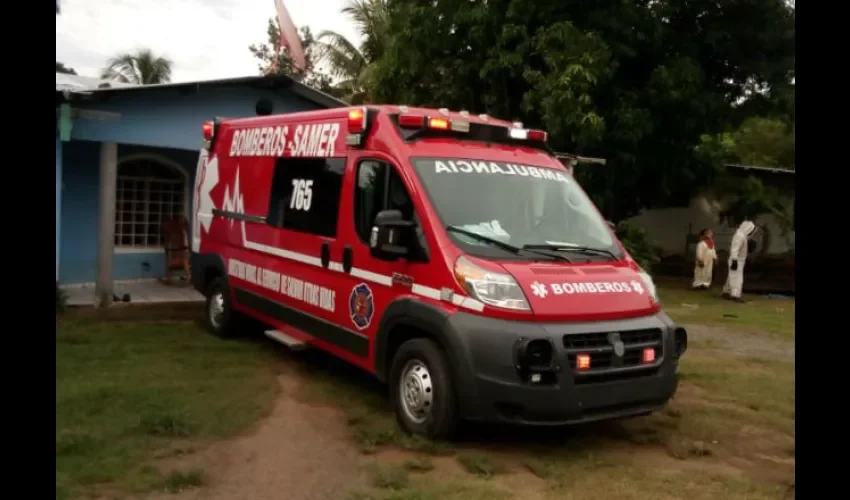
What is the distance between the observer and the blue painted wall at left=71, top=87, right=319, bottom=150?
34.3 ft

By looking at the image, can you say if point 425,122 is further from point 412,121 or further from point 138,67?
point 138,67

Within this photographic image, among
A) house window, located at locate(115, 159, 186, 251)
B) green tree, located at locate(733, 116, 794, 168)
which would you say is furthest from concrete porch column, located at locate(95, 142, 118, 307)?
green tree, located at locate(733, 116, 794, 168)

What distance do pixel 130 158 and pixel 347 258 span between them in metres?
8.10

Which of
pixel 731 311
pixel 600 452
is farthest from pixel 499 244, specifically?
pixel 731 311

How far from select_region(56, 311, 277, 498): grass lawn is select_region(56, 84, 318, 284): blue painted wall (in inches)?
136

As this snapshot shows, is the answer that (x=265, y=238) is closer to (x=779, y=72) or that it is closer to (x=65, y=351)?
(x=65, y=351)

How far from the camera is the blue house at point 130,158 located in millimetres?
10422

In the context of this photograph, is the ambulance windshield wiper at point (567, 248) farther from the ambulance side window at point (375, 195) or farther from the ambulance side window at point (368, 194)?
the ambulance side window at point (368, 194)

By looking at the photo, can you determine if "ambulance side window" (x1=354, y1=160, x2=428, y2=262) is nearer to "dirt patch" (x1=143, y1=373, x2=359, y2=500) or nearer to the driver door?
the driver door

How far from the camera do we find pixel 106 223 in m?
10.5

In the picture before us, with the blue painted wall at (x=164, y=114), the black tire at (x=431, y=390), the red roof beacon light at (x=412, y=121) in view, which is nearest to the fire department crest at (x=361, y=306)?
the black tire at (x=431, y=390)

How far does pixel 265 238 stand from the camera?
7371 mm

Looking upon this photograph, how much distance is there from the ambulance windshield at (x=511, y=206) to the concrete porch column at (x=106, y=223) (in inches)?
264
